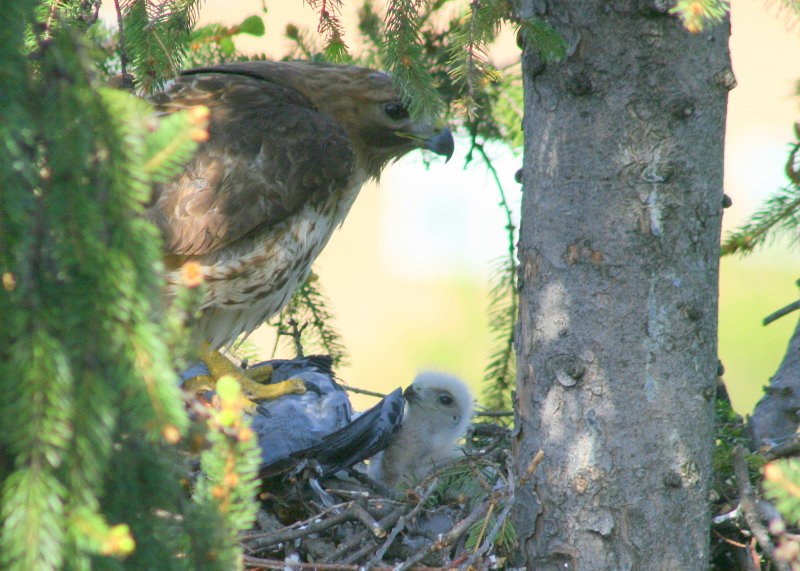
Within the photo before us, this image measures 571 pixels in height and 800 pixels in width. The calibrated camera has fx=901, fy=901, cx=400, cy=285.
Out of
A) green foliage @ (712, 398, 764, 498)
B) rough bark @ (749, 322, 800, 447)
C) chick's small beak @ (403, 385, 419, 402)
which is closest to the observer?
green foliage @ (712, 398, 764, 498)

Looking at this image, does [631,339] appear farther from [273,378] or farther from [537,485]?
[273,378]

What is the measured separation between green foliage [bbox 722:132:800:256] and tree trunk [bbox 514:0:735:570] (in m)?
0.53

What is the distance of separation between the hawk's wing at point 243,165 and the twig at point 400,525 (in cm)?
118

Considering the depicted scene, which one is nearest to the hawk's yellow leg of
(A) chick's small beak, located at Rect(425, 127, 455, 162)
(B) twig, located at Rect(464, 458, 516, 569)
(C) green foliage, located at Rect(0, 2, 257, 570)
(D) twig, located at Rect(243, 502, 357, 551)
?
(D) twig, located at Rect(243, 502, 357, 551)

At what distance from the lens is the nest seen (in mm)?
2387

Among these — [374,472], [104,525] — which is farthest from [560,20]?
[374,472]

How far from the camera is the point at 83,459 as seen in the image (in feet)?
3.98

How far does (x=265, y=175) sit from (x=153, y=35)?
3.09ft

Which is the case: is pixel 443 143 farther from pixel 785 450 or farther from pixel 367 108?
pixel 785 450

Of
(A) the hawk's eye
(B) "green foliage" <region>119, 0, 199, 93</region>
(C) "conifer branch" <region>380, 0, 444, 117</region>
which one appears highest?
(A) the hawk's eye

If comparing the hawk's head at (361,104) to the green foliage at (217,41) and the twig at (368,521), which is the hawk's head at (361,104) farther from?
the twig at (368,521)

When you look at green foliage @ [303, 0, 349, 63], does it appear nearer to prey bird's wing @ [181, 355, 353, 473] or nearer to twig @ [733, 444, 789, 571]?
prey bird's wing @ [181, 355, 353, 473]

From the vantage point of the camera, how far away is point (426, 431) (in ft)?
11.4

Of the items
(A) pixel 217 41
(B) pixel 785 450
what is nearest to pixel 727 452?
(B) pixel 785 450
